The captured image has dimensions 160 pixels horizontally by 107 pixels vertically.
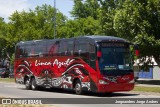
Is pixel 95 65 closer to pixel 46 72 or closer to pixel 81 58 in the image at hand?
pixel 81 58

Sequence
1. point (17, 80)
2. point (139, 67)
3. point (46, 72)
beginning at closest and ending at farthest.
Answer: point (46, 72)
point (17, 80)
point (139, 67)

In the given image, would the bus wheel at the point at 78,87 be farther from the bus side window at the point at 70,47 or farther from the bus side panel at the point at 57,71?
the bus side window at the point at 70,47

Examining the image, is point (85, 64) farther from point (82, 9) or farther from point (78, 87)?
point (82, 9)

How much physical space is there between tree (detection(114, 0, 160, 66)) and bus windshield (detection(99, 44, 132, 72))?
1455cm

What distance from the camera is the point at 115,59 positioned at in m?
23.1

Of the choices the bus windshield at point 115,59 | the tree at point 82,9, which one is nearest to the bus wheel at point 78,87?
the bus windshield at point 115,59

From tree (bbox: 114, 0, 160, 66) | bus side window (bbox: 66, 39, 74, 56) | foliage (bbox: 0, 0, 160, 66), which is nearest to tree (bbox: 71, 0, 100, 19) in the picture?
foliage (bbox: 0, 0, 160, 66)

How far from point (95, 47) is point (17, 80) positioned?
11349mm

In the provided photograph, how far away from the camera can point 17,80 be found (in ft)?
106

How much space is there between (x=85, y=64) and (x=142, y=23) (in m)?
16.1

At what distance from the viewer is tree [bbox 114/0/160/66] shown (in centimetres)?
3816

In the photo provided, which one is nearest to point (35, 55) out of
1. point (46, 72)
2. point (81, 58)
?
point (46, 72)

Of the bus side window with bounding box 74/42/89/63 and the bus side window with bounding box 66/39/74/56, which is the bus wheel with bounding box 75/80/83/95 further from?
the bus side window with bounding box 66/39/74/56

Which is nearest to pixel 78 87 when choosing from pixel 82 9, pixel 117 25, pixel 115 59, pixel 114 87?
pixel 114 87
